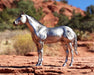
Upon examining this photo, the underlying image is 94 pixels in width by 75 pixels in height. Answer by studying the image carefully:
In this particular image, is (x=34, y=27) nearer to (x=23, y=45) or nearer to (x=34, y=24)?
(x=34, y=24)

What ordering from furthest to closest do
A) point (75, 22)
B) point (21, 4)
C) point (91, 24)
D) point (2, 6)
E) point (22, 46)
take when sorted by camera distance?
point (2, 6) < point (21, 4) < point (75, 22) < point (91, 24) < point (22, 46)

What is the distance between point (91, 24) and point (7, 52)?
706 inches

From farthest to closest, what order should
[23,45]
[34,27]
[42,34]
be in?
[23,45] → [34,27] → [42,34]

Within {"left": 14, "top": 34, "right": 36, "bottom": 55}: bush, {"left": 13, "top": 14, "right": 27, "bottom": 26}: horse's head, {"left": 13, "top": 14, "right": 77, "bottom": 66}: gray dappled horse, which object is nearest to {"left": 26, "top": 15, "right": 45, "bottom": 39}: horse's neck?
{"left": 13, "top": 14, "right": 77, "bottom": 66}: gray dappled horse

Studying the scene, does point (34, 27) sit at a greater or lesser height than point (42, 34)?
greater

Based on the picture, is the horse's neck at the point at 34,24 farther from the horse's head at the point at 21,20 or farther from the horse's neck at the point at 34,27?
the horse's head at the point at 21,20

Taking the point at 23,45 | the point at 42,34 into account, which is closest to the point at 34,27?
the point at 42,34

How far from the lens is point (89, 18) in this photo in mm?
29234

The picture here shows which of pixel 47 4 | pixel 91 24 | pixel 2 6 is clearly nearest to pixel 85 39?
Result: pixel 91 24

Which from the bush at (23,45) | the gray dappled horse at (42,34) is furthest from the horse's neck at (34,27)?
the bush at (23,45)

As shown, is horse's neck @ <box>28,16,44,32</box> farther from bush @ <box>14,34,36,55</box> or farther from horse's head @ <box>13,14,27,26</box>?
bush @ <box>14,34,36,55</box>

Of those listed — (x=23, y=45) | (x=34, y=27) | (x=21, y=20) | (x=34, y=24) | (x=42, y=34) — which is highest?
(x=21, y=20)

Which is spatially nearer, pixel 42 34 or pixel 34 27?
pixel 42 34

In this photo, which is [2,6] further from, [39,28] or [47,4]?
[39,28]
